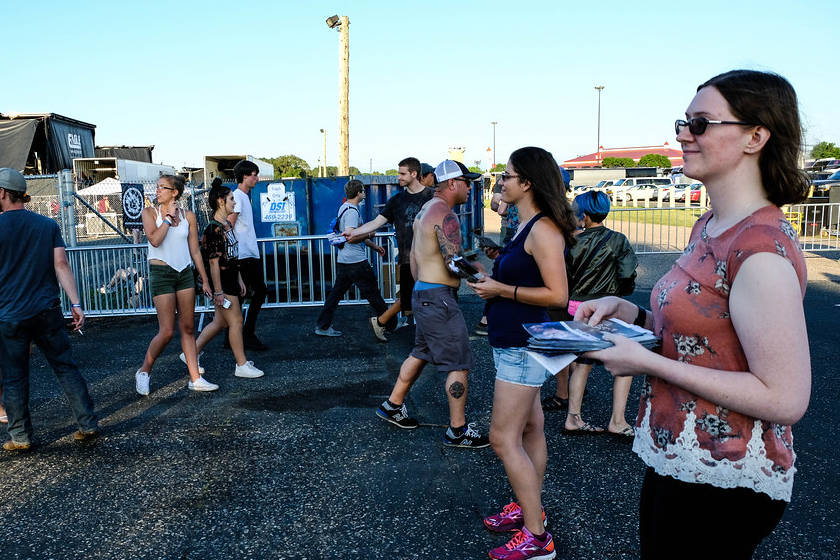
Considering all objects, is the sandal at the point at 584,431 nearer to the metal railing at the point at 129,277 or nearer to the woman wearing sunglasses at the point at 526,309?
the woman wearing sunglasses at the point at 526,309

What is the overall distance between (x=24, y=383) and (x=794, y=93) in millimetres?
4982

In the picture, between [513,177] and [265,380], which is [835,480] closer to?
[513,177]

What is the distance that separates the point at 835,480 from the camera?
13.1 ft

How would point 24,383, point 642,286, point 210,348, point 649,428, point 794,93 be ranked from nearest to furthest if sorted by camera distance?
point 794,93, point 649,428, point 24,383, point 210,348, point 642,286

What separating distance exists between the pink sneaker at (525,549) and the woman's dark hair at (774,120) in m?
2.07

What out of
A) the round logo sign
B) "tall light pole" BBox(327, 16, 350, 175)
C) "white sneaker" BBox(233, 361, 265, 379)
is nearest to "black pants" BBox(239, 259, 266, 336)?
"white sneaker" BBox(233, 361, 265, 379)

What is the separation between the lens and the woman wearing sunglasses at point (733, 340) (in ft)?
4.97

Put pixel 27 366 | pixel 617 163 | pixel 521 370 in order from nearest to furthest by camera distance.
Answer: pixel 521 370 < pixel 27 366 < pixel 617 163

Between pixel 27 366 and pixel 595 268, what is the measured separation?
4.17 m

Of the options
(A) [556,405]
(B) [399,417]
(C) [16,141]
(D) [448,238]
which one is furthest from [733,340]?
(C) [16,141]

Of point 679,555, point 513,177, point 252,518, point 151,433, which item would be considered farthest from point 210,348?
point 679,555

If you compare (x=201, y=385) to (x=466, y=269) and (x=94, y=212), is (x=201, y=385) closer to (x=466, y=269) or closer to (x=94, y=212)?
(x=466, y=269)

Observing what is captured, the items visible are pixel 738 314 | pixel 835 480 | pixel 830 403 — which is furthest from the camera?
pixel 830 403

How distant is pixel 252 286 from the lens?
7480 mm
